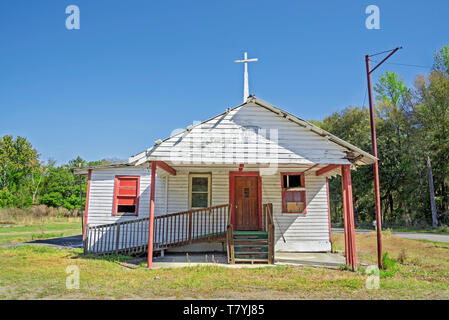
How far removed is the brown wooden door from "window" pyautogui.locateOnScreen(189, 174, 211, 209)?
1203 millimetres

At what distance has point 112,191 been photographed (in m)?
12.4

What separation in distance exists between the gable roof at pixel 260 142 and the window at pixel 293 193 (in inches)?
124

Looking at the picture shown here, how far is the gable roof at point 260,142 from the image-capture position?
8922 mm

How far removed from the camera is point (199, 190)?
12.2 m

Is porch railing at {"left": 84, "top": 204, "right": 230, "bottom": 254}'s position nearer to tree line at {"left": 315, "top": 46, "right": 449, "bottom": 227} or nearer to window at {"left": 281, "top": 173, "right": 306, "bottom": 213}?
window at {"left": 281, "top": 173, "right": 306, "bottom": 213}

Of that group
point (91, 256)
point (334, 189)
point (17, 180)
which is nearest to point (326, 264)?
point (91, 256)

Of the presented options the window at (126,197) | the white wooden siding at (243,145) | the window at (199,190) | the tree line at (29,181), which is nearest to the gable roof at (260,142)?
the white wooden siding at (243,145)

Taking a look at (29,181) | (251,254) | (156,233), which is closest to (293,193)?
(251,254)

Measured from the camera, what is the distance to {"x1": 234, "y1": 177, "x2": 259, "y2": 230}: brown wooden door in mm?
11672

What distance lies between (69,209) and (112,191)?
3601 cm

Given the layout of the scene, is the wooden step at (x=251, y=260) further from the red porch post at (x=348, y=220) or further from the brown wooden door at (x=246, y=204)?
the red porch post at (x=348, y=220)

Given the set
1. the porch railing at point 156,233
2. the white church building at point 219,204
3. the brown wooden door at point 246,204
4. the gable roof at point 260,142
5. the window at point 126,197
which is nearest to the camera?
the gable roof at point 260,142

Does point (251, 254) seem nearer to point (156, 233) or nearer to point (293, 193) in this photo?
point (293, 193)
